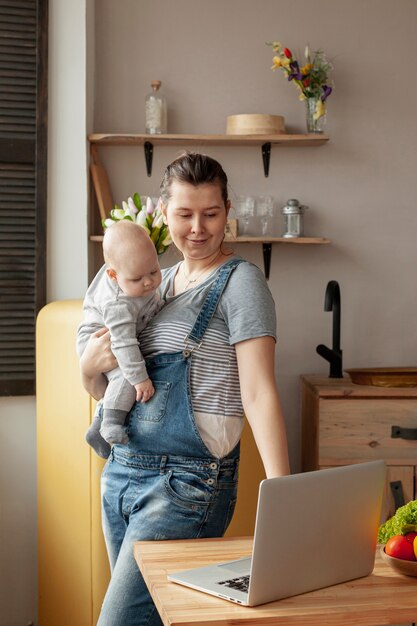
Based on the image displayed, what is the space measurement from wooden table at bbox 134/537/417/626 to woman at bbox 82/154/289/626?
0.17m

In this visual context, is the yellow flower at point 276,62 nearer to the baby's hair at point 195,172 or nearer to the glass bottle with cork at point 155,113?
the glass bottle with cork at point 155,113

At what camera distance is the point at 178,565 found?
158 cm

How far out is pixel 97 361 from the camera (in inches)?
78.2

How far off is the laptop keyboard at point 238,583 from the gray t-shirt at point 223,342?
0.35m

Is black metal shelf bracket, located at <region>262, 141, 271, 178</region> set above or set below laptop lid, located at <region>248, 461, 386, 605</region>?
above

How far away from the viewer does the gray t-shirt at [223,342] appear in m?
1.78

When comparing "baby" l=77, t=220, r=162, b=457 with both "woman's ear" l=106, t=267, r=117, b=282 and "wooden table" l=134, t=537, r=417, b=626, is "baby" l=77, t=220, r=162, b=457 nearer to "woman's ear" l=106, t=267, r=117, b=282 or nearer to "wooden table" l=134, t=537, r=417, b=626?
"woman's ear" l=106, t=267, r=117, b=282

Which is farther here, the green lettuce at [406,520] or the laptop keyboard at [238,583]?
the green lettuce at [406,520]

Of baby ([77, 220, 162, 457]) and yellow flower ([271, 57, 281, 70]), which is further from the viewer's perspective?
yellow flower ([271, 57, 281, 70])

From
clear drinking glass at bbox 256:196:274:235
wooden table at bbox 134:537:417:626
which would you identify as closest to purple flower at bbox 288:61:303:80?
clear drinking glass at bbox 256:196:274:235

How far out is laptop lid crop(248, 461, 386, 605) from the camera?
1380mm

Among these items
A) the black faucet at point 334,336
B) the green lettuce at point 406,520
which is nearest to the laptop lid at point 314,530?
the green lettuce at point 406,520

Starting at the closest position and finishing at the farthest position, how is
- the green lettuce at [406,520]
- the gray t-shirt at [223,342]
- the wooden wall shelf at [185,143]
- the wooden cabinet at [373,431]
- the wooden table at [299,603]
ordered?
the wooden table at [299,603] < the green lettuce at [406,520] < the gray t-shirt at [223,342] < the wooden cabinet at [373,431] < the wooden wall shelf at [185,143]

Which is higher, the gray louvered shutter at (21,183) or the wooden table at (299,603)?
the gray louvered shutter at (21,183)
